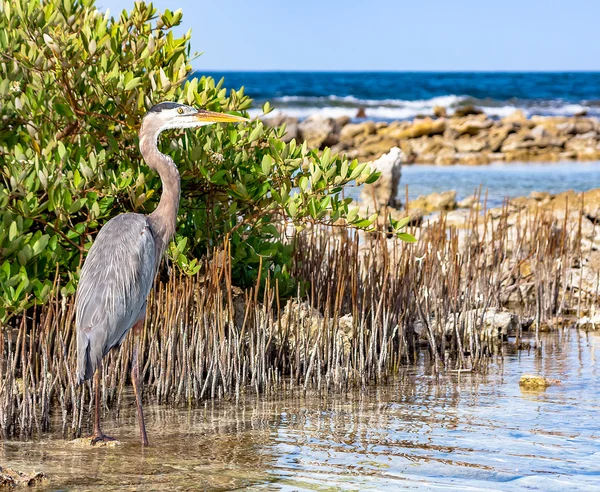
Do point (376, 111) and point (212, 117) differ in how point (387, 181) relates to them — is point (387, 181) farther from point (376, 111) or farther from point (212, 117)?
point (376, 111)

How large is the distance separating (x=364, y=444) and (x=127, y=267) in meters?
1.46

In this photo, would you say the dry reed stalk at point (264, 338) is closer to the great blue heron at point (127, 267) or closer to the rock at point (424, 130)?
the great blue heron at point (127, 267)

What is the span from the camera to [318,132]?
23.6 m

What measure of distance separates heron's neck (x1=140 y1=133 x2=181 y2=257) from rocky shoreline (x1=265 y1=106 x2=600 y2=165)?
17.4 m

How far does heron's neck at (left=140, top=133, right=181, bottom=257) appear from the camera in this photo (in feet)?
15.4

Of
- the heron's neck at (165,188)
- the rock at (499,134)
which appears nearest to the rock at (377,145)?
the rock at (499,134)

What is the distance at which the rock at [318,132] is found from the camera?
76.8 feet

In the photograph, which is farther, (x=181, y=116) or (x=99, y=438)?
(x=181, y=116)

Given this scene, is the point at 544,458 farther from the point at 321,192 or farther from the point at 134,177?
the point at 134,177

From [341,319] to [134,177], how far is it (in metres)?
1.65

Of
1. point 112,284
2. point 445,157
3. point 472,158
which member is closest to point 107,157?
point 112,284

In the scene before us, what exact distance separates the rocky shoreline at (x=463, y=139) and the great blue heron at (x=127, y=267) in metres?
17.4

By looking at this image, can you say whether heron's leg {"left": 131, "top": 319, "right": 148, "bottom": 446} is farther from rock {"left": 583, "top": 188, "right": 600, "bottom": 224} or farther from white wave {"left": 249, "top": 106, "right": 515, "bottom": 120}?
white wave {"left": 249, "top": 106, "right": 515, "bottom": 120}

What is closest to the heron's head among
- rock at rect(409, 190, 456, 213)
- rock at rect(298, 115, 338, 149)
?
rock at rect(409, 190, 456, 213)
